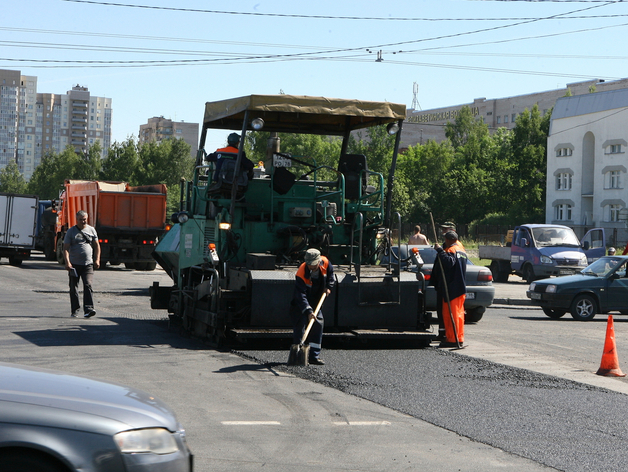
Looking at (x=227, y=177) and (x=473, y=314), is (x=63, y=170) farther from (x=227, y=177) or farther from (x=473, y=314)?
(x=227, y=177)

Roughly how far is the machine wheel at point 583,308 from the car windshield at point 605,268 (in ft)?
2.36

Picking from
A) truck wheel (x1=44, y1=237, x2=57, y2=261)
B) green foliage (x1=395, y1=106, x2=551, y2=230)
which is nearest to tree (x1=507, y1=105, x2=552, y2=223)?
green foliage (x1=395, y1=106, x2=551, y2=230)

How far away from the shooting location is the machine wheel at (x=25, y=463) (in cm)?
357

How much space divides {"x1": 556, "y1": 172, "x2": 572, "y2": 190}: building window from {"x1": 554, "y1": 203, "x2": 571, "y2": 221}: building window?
4.94 ft

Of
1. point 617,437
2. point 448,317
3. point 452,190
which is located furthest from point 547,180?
point 617,437

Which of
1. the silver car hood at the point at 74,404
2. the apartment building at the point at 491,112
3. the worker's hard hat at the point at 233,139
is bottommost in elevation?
the silver car hood at the point at 74,404

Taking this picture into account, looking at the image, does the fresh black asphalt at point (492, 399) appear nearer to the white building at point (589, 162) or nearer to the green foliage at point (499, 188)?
the white building at point (589, 162)

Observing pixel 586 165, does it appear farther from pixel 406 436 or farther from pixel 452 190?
pixel 406 436

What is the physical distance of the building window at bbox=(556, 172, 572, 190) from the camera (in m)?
71.2

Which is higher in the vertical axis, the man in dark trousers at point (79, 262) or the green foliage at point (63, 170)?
the green foliage at point (63, 170)


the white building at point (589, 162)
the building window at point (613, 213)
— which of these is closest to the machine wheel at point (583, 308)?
the white building at point (589, 162)

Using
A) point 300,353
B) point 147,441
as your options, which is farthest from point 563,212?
point 147,441

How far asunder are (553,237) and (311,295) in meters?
19.9

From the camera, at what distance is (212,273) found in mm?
11711
